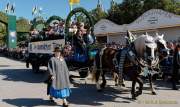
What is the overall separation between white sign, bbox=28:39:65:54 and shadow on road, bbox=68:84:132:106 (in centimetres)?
302

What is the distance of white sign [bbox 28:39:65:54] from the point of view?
16734 mm

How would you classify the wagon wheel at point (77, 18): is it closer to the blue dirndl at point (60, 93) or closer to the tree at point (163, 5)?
the blue dirndl at point (60, 93)

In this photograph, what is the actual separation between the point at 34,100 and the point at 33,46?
29.2ft

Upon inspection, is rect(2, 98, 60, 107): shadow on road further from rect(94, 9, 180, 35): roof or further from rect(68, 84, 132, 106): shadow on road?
rect(94, 9, 180, 35): roof

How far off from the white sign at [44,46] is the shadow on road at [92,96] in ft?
9.90

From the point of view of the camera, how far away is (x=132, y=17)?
163 feet

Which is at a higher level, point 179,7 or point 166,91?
point 179,7

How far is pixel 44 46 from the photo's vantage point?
18.4 metres

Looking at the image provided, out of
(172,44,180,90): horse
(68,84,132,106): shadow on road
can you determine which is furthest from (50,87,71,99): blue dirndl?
(172,44,180,90): horse

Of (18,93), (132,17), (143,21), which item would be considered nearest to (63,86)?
(18,93)

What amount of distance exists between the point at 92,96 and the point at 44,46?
665cm

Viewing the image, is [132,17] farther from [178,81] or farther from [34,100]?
[34,100]

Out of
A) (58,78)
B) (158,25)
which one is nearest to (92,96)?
(58,78)

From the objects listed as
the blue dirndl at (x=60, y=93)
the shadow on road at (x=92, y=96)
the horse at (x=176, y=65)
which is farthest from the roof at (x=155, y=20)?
the blue dirndl at (x=60, y=93)
